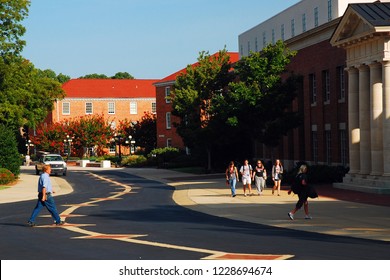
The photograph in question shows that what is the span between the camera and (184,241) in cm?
1983

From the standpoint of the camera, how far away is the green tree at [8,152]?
60188mm

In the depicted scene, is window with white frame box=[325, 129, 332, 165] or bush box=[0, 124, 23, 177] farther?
bush box=[0, 124, 23, 177]

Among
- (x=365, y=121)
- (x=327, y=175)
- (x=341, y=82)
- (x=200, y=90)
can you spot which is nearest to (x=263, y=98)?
(x=341, y=82)

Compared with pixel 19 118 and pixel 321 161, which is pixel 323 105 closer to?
pixel 321 161

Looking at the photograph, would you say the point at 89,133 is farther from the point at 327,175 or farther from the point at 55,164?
the point at 327,175

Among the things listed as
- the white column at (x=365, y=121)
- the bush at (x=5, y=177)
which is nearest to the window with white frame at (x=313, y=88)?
the white column at (x=365, y=121)

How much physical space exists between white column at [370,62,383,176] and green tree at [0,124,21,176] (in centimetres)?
2977

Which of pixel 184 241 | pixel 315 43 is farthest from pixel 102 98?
pixel 184 241

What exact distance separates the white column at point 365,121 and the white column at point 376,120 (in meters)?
0.96

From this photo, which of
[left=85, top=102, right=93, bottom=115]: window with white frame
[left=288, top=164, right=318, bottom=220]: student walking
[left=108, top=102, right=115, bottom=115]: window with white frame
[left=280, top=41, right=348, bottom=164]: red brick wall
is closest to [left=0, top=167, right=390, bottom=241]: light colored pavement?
[left=288, top=164, right=318, bottom=220]: student walking

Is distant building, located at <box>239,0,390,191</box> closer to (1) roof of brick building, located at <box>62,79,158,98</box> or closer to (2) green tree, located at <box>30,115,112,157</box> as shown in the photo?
(2) green tree, located at <box>30,115,112,157</box>

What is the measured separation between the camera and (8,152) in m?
60.3

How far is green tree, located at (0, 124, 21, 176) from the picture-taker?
60.2 meters

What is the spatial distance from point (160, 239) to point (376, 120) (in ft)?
72.3
